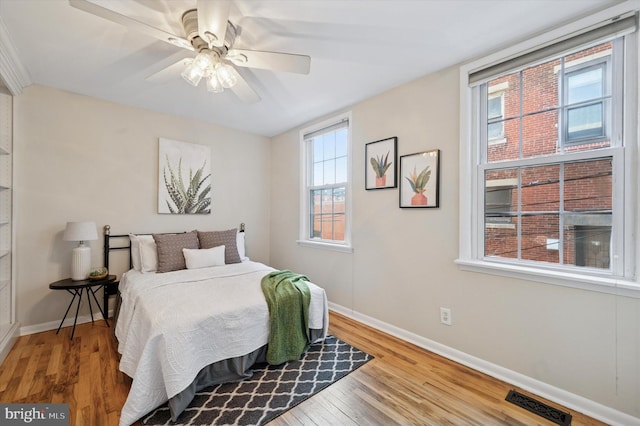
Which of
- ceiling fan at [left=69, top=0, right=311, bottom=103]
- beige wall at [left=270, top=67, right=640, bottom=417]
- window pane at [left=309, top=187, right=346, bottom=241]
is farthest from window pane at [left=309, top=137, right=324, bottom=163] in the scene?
ceiling fan at [left=69, top=0, right=311, bottom=103]

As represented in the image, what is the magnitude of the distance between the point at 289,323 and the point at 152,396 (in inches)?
37.6

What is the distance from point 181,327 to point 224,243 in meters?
1.64

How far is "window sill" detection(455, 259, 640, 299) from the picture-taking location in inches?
61.3

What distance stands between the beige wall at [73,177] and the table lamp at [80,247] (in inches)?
9.0

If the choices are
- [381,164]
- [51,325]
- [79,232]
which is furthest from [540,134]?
[51,325]

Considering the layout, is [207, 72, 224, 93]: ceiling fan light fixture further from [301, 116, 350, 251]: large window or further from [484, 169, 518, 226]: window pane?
[484, 169, 518, 226]: window pane

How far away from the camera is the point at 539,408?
169 centimetres

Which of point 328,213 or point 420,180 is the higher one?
point 420,180

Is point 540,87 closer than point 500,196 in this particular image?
Yes

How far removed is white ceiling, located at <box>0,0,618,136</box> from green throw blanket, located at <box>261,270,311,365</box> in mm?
1848

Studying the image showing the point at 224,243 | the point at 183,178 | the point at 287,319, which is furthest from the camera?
the point at 183,178

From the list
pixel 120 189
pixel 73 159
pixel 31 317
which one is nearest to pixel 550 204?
pixel 120 189

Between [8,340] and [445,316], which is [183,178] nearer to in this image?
[8,340]

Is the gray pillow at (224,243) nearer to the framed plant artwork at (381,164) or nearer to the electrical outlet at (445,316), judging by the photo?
the framed plant artwork at (381,164)
